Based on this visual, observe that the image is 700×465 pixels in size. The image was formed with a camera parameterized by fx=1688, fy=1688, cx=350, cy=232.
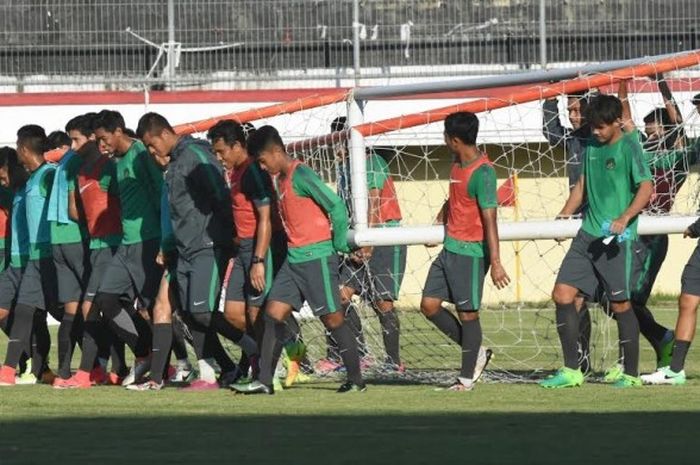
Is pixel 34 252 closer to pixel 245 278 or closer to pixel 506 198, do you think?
pixel 245 278

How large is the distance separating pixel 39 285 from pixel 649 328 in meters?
4.56

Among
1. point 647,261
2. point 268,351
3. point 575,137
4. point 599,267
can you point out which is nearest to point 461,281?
point 599,267

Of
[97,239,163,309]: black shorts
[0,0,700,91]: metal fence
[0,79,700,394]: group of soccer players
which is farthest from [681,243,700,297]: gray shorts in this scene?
[0,0,700,91]: metal fence

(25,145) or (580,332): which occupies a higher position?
(25,145)

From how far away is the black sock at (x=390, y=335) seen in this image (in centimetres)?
1340

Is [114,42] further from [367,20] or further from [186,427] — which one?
[186,427]

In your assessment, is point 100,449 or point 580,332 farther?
point 580,332

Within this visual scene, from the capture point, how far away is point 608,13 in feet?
82.6

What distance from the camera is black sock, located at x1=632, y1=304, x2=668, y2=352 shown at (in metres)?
12.1

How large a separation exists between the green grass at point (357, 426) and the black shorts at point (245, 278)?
68 centimetres

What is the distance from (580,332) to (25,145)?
14.4 feet

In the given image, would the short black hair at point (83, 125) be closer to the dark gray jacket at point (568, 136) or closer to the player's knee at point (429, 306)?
the player's knee at point (429, 306)

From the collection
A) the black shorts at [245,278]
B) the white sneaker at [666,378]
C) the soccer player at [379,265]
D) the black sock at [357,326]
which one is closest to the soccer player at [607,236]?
the white sneaker at [666,378]

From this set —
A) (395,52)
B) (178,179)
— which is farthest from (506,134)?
(395,52)
